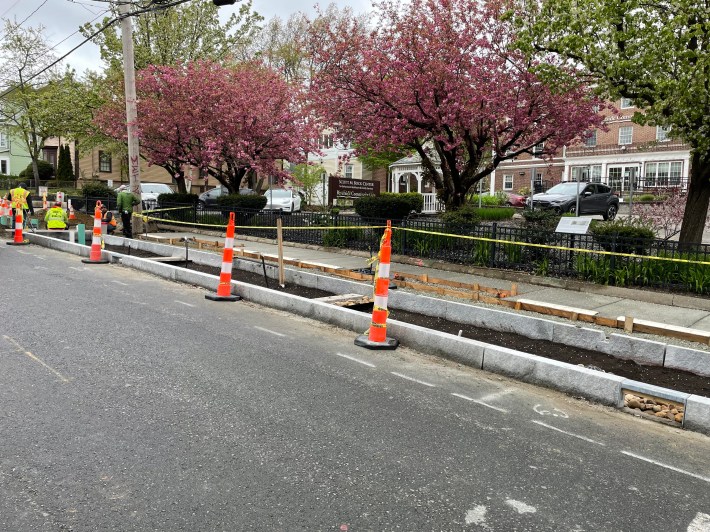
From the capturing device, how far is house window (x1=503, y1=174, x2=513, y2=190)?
50750mm

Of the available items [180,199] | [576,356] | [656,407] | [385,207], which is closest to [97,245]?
[385,207]

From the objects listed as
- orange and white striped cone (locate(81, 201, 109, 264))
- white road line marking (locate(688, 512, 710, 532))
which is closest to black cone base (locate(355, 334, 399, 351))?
white road line marking (locate(688, 512, 710, 532))

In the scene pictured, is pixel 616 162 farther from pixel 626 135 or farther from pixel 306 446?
pixel 306 446

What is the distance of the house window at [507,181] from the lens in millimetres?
50750

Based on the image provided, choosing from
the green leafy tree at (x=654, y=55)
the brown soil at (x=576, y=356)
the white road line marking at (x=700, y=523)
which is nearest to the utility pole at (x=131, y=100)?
the green leafy tree at (x=654, y=55)

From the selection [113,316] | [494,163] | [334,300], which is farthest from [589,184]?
[113,316]

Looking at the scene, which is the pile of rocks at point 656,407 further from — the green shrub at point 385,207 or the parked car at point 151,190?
the parked car at point 151,190

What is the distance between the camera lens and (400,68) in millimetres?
14391

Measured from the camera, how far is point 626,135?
46969 mm

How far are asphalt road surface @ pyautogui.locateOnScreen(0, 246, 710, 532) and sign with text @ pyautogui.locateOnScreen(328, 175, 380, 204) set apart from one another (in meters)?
12.4

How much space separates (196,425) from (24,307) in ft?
17.5

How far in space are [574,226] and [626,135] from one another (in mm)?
41178

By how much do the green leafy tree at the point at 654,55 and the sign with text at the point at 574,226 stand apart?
2.42 m

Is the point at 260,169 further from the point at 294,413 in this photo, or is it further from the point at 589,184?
the point at 294,413
